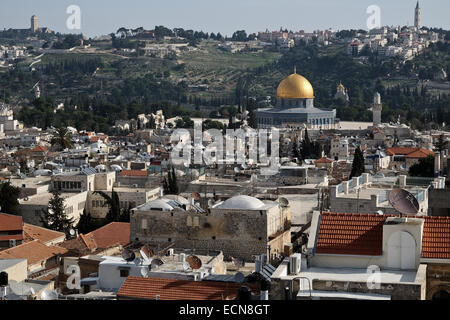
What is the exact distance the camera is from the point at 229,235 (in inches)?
490

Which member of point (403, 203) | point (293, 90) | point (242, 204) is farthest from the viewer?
point (293, 90)

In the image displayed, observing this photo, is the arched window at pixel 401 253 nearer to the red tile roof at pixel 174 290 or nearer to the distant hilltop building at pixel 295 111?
the red tile roof at pixel 174 290

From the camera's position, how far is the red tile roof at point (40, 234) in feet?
57.2

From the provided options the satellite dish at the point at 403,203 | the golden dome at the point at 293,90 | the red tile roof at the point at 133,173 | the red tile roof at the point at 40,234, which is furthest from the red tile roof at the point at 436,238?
the golden dome at the point at 293,90

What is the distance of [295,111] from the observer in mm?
54812

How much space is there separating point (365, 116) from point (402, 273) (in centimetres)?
5441

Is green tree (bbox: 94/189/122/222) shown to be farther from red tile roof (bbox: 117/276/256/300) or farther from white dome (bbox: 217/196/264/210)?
red tile roof (bbox: 117/276/256/300)

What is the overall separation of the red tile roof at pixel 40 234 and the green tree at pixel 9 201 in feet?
Answer: 7.96

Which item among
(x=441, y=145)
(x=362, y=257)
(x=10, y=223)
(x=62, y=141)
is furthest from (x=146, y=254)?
(x=62, y=141)

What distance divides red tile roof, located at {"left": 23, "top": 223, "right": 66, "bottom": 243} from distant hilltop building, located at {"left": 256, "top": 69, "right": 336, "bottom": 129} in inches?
1426

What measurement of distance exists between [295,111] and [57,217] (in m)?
35.6

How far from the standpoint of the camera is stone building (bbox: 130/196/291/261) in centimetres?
1241

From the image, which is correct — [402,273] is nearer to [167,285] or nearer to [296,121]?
[167,285]

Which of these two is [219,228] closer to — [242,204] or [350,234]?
[242,204]
